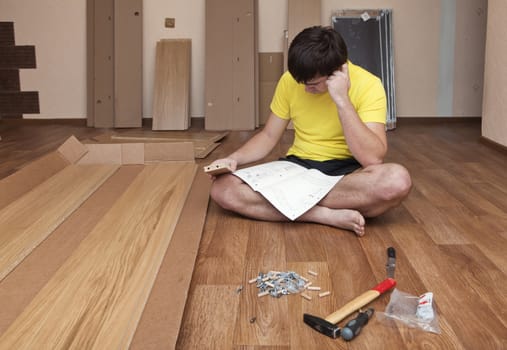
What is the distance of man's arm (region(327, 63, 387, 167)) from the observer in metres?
2.49

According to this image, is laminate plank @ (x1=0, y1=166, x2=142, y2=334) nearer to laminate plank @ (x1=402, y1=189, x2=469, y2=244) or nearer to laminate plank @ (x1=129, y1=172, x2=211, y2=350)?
laminate plank @ (x1=129, y1=172, x2=211, y2=350)

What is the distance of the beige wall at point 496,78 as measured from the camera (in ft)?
15.4

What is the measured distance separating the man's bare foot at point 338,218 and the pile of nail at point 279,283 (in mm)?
525

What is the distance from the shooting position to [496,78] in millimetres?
4855

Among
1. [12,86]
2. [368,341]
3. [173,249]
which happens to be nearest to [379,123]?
[173,249]

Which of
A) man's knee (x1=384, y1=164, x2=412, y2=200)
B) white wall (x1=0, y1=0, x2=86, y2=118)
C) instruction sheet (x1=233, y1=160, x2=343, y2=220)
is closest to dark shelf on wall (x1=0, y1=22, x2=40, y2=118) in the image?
white wall (x1=0, y1=0, x2=86, y2=118)

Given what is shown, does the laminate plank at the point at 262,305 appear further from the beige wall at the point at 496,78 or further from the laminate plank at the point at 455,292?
the beige wall at the point at 496,78

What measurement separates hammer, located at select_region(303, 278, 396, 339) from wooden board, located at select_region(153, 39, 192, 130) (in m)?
4.42

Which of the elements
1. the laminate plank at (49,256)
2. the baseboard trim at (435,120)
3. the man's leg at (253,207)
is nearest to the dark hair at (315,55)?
the man's leg at (253,207)

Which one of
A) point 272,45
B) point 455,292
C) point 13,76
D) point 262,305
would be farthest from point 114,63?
point 455,292

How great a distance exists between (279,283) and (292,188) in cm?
70

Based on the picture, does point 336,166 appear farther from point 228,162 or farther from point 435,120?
point 435,120

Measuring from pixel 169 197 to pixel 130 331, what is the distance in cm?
155

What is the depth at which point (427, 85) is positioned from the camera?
628cm
